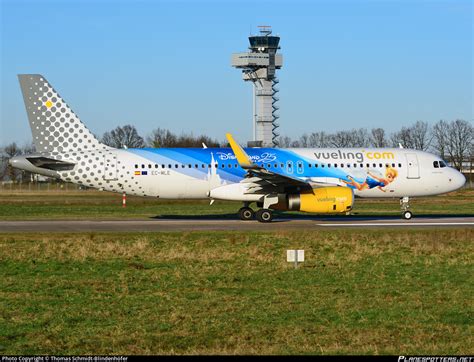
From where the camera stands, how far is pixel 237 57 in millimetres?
123125

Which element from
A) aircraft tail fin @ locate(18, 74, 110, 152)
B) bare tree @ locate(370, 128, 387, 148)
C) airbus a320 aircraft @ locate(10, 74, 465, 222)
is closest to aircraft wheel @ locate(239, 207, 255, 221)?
airbus a320 aircraft @ locate(10, 74, 465, 222)

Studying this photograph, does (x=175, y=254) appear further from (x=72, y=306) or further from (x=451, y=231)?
(x=451, y=231)

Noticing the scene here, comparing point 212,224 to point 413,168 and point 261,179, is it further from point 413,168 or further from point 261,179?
point 413,168

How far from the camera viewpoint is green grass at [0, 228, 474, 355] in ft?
36.4

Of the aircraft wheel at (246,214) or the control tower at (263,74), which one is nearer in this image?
the aircraft wheel at (246,214)

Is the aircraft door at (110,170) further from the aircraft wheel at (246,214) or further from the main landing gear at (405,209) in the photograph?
the main landing gear at (405,209)

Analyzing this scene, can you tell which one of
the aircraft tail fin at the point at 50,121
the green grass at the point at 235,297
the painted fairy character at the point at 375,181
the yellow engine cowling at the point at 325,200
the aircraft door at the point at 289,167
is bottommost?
the green grass at the point at 235,297

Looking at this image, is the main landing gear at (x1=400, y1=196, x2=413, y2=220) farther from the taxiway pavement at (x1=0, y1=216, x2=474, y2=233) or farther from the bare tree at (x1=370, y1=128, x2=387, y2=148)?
the bare tree at (x1=370, y1=128, x2=387, y2=148)

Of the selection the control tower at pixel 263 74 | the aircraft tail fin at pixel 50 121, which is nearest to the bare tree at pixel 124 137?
the control tower at pixel 263 74

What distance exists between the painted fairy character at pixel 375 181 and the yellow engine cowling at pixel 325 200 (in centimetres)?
330

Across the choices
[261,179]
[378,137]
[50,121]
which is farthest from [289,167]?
[378,137]

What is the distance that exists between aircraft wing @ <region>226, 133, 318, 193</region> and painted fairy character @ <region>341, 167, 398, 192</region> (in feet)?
9.15

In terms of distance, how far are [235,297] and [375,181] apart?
22.2 meters

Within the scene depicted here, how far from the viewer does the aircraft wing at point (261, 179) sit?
106 feet
